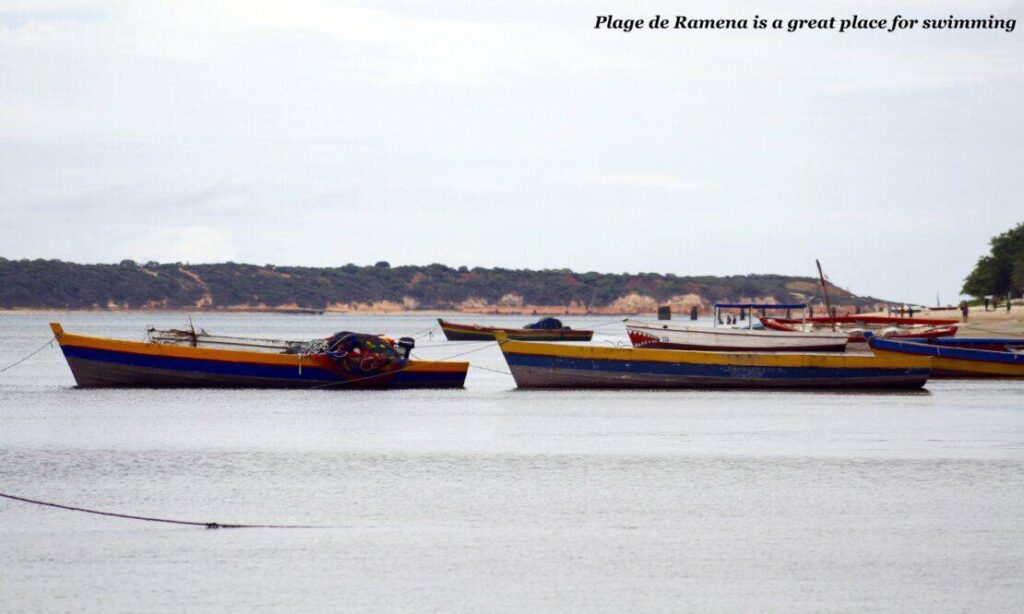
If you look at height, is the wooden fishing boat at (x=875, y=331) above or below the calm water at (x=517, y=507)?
above

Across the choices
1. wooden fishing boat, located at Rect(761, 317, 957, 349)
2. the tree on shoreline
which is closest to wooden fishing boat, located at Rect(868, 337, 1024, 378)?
wooden fishing boat, located at Rect(761, 317, 957, 349)

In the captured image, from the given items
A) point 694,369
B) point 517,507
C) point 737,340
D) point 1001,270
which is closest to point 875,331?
point 737,340

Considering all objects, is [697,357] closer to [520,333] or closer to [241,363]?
[241,363]

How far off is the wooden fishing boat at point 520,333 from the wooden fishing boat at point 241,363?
3526 cm

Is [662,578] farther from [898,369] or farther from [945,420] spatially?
[898,369]

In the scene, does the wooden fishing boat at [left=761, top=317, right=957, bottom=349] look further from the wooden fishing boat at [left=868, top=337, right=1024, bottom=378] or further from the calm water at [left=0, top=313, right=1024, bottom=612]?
the calm water at [left=0, top=313, right=1024, bottom=612]

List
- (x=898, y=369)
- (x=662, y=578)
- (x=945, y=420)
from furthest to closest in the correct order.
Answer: (x=898, y=369)
(x=945, y=420)
(x=662, y=578)

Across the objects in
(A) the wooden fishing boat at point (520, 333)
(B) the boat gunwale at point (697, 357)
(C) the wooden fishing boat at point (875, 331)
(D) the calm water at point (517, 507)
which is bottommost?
(D) the calm water at point (517, 507)

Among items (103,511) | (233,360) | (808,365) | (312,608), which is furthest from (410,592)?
(808,365)

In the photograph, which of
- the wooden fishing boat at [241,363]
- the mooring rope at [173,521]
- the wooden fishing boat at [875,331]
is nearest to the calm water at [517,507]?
Answer: the mooring rope at [173,521]

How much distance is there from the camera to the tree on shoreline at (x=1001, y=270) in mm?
122438

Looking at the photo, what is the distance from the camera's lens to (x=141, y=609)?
13758 mm

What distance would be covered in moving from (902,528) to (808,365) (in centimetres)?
2407

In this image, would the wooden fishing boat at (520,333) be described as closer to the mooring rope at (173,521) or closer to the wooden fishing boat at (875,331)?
the wooden fishing boat at (875,331)
